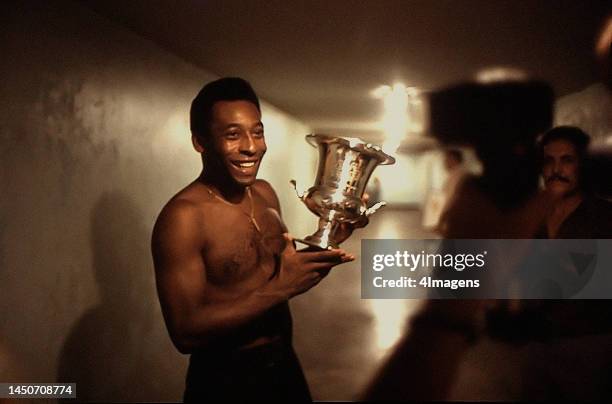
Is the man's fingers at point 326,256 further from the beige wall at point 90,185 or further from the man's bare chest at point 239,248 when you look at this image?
the beige wall at point 90,185

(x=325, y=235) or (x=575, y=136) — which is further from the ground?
(x=575, y=136)

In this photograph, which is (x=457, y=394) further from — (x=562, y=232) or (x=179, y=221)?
(x=179, y=221)

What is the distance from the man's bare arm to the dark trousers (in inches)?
2.9

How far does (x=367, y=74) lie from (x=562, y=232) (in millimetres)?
716

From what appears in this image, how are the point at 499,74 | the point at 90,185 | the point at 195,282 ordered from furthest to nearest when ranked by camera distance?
the point at 499,74 < the point at 90,185 < the point at 195,282

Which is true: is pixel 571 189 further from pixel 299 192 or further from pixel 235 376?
pixel 235 376

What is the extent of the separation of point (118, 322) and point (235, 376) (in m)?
0.43

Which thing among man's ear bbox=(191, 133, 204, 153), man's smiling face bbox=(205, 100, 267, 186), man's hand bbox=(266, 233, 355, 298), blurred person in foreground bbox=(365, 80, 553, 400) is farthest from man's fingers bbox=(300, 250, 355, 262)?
blurred person in foreground bbox=(365, 80, 553, 400)

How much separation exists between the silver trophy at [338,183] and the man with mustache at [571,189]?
0.58m

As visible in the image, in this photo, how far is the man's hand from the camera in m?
1.11

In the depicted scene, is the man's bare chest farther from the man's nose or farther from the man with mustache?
the man with mustache

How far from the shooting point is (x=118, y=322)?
1.41m

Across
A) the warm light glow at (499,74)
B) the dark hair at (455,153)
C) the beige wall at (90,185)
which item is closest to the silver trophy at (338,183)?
the beige wall at (90,185)

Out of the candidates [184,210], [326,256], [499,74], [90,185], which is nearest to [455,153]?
[499,74]
